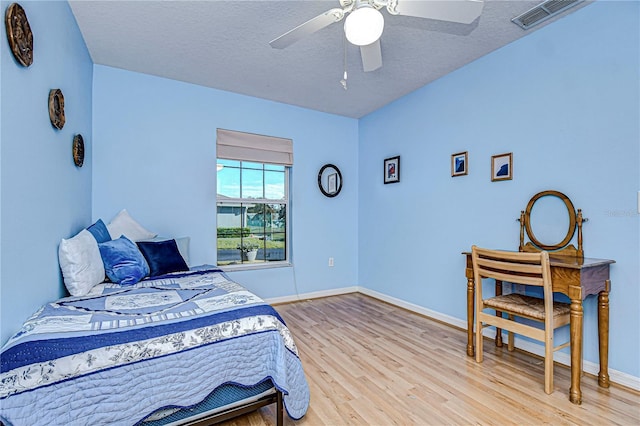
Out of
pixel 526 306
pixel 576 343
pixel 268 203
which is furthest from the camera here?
pixel 268 203

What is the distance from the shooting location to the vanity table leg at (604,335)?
1915 mm

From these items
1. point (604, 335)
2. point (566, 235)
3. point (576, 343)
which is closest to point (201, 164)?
point (566, 235)

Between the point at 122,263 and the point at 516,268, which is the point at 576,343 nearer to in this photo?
the point at 516,268

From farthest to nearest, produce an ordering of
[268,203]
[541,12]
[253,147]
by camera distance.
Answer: [268,203] → [253,147] → [541,12]

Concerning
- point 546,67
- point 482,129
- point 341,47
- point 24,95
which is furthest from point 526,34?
point 24,95

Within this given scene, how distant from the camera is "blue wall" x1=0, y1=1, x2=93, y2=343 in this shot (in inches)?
49.5

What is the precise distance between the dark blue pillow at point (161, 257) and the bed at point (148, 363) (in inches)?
26.2

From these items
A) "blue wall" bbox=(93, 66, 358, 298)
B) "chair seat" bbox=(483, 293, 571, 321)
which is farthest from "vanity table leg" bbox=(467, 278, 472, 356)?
"blue wall" bbox=(93, 66, 358, 298)

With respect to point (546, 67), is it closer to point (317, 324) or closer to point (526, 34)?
point (526, 34)

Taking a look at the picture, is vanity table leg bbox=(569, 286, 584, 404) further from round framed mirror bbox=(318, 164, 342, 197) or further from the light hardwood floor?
round framed mirror bbox=(318, 164, 342, 197)

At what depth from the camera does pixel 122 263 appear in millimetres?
2223

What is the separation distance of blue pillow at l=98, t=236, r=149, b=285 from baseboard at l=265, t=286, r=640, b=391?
1776 mm

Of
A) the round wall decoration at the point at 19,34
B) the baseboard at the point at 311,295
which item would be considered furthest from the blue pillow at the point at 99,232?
the baseboard at the point at 311,295

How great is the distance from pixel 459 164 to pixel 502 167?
42 centimetres
